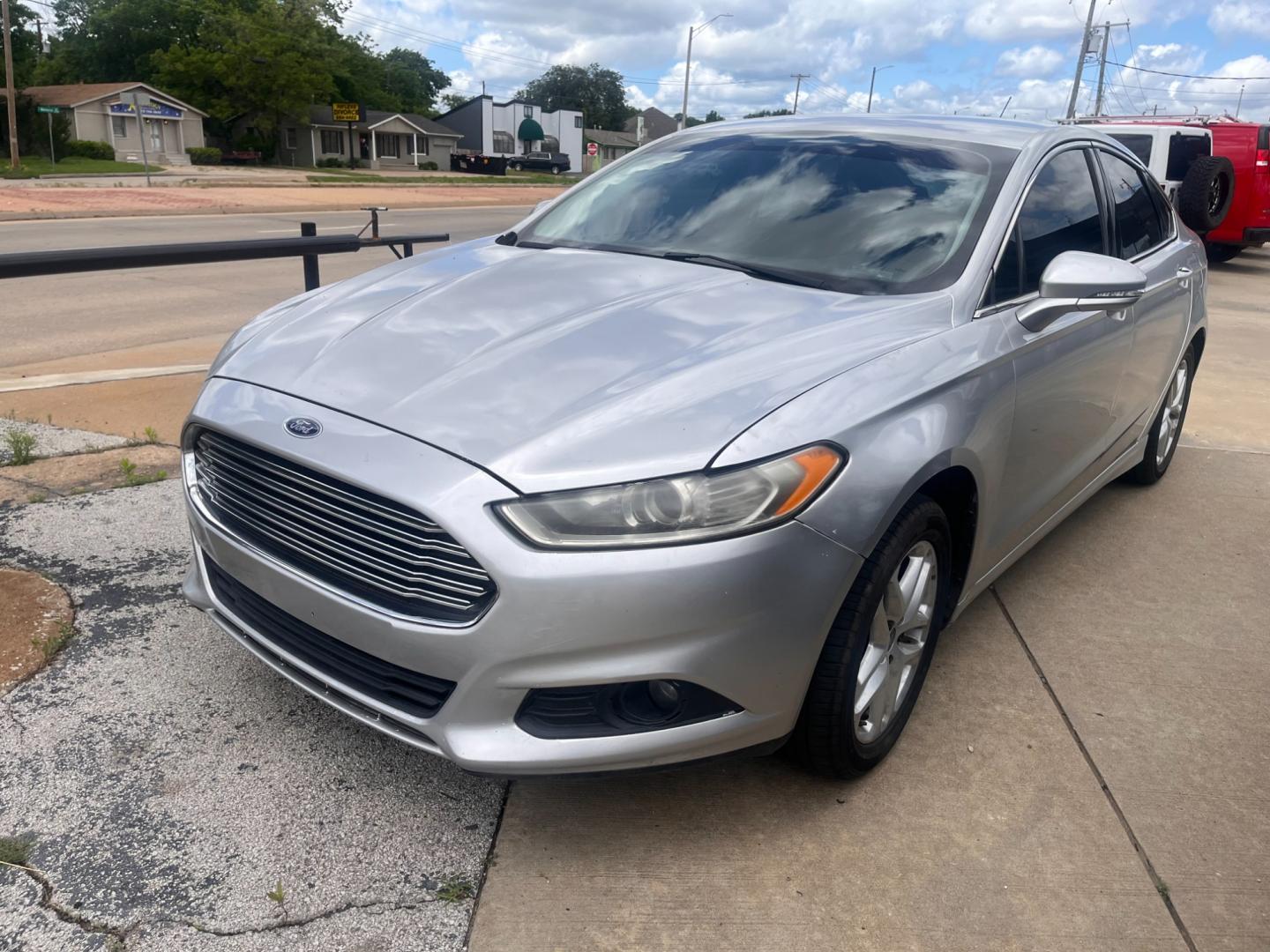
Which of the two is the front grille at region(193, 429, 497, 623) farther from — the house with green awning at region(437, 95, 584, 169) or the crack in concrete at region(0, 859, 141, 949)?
the house with green awning at region(437, 95, 584, 169)

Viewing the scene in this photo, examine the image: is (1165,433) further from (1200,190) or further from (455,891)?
(1200,190)

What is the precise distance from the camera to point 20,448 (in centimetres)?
475

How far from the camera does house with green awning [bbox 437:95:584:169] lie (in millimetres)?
76938

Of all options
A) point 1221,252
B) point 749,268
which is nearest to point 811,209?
point 749,268

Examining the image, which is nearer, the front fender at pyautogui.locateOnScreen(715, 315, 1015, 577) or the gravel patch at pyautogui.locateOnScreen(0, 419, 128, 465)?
the front fender at pyautogui.locateOnScreen(715, 315, 1015, 577)

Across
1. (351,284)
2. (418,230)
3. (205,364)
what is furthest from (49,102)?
(351,284)

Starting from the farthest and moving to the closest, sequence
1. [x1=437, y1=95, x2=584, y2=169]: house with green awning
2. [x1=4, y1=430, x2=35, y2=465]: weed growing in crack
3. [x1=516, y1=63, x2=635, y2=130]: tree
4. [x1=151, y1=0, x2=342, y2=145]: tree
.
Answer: [x1=516, y1=63, x2=635, y2=130]: tree → [x1=437, y1=95, x2=584, y2=169]: house with green awning → [x1=151, y1=0, x2=342, y2=145]: tree → [x1=4, y1=430, x2=35, y2=465]: weed growing in crack

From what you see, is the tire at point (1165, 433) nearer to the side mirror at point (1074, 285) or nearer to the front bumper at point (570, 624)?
the side mirror at point (1074, 285)

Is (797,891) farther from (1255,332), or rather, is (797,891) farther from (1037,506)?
(1255,332)

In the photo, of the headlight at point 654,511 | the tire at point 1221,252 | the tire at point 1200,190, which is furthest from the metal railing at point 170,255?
the tire at point 1221,252

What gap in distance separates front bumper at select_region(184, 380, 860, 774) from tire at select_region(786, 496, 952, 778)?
0.08 m

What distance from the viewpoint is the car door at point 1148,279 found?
4027 mm

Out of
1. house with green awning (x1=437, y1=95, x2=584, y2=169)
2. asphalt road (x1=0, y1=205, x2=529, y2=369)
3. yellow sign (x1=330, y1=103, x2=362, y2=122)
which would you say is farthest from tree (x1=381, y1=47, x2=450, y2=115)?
asphalt road (x1=0, y1=205, x2=529, y2=369)

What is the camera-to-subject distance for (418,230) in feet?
61.2
